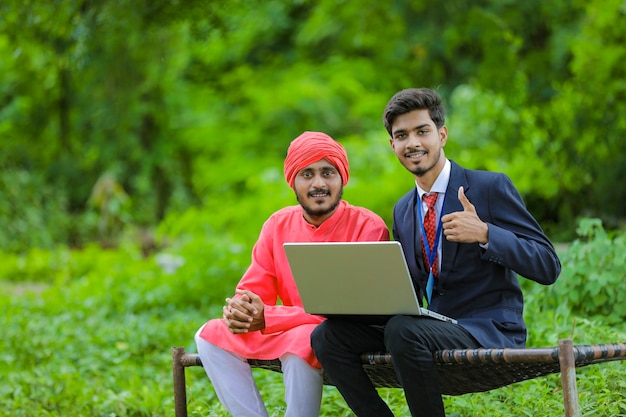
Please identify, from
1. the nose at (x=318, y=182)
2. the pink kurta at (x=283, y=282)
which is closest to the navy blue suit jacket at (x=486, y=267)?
the pink kurta at (x=283, y=282)

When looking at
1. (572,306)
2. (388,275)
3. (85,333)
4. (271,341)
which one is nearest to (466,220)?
(388,275)

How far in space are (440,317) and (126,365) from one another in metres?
3.40

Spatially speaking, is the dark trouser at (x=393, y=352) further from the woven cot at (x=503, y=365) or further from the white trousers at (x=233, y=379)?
the white trousers at (x=233, y=379)

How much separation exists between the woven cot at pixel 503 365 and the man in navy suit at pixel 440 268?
78mm

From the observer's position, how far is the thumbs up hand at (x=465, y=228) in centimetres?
323

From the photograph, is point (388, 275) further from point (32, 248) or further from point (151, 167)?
point (32, 248)

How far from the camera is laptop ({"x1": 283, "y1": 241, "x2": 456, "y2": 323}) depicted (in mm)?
3170

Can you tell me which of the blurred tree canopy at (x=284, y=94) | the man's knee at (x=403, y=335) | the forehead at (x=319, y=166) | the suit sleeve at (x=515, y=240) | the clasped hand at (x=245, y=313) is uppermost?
the blurred tree canopy at (x=284, y=94)

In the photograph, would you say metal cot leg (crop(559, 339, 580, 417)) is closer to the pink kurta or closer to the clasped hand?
the pink kurta

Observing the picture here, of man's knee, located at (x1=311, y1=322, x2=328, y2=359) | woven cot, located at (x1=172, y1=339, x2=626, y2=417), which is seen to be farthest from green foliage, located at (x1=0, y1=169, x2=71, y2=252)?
woven cot, located at (x1=172, y1=339, x2=626, y2=417)

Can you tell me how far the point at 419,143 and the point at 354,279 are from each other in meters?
0.60

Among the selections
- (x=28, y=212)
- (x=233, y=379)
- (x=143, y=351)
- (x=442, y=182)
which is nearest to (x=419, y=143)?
(x=442, y=182)

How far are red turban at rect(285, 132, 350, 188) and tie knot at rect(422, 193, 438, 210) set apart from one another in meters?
0.32

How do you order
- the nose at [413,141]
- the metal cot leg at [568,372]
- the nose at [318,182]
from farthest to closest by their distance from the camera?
the nose at [318,182] < the nose at [413,141] < the metal cot leg at [568,372]
